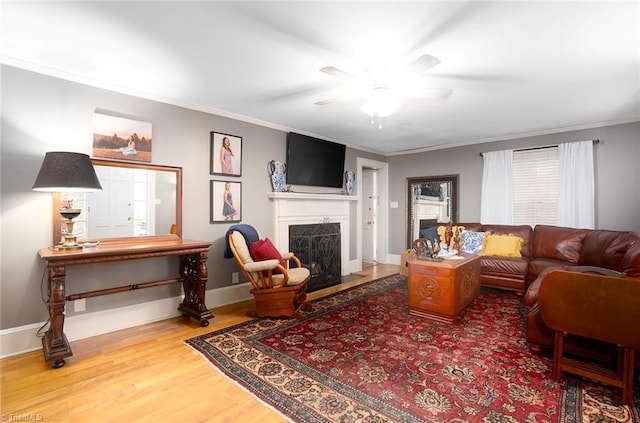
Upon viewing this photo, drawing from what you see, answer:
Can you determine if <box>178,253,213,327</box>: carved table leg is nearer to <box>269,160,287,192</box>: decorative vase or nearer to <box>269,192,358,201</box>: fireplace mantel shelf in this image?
<box>269,192,358,201</box>: fireplace mantel shelf

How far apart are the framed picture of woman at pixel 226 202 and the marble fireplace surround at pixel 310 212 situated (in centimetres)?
53

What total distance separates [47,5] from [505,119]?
4827mm

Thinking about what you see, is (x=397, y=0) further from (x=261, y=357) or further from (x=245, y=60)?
(x=261, y=357)

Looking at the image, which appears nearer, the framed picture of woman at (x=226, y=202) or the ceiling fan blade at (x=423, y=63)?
the ceiling fan blade at (x=423, y=63)

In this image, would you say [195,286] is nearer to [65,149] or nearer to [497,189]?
[65,149]

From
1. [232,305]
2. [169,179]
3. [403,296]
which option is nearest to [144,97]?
[169,179]

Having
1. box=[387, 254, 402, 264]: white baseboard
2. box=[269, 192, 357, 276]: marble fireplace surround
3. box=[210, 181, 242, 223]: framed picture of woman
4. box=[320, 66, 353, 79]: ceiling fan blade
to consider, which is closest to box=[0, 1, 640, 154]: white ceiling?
box=[320, 66, 353, 79]: ceiling fan blade

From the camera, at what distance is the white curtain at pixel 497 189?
496 cm

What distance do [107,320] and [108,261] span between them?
0.81m

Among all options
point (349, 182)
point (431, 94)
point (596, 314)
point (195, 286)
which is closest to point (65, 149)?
point (195, 286)

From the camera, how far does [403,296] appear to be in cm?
395

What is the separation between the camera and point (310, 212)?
15.4 ft

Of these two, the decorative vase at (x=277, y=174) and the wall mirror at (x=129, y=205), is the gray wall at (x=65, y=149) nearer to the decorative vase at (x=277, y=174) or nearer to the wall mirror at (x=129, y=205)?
the wall mirror at (x=129, y=205)

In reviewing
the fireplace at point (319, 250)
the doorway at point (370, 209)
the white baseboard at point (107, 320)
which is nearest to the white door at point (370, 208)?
the doorway at point (370, 209)
